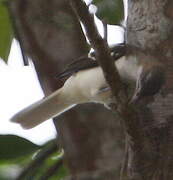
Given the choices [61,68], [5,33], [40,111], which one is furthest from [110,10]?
[40,111]

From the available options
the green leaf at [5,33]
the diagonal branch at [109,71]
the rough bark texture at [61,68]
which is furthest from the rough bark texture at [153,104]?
the green leaf at [5,33]

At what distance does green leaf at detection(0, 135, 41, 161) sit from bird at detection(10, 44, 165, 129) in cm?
25

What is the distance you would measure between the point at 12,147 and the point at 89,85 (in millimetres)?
549

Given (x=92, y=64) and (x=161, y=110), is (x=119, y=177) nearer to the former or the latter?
(x=161, y=110)

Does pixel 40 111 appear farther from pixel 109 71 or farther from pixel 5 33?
pixel 109 71

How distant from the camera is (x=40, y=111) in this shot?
2.61 m

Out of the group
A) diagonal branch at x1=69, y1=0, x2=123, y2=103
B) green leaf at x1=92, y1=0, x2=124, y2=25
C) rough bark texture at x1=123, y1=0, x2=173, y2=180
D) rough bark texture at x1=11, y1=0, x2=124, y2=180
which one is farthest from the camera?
green leaf at x1=92, y1=0, x2=124, y2=25

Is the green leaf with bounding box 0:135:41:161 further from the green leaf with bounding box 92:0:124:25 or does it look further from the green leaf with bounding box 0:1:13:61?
the green leaf with bounding box 92:0:124:25

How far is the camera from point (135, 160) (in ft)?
5.60

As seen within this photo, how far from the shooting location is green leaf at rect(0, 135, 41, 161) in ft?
6.81

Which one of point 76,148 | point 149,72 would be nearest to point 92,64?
point 149,72

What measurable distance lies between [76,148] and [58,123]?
163mm

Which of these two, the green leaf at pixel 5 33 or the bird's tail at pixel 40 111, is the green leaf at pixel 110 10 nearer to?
the green leaf at pixel 5 33

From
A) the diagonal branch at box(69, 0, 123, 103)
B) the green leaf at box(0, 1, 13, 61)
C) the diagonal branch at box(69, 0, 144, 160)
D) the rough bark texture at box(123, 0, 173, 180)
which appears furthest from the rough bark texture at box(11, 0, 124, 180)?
the diagonal branch at box(69, 0, 123, 103)
